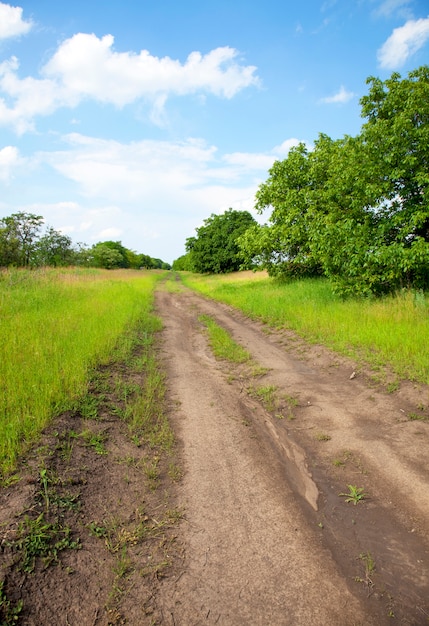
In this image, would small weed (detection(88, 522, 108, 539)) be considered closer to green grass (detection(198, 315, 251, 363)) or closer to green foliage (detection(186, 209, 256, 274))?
green grass (detection(198, 315, 251, 363))

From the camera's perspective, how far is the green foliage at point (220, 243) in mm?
39594

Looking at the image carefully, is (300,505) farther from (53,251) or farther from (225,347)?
(53,251)

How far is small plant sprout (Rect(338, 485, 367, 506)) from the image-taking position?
3334mm

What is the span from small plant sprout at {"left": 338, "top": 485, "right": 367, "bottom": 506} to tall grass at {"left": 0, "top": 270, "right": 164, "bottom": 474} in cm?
323

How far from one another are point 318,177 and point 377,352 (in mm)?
15021

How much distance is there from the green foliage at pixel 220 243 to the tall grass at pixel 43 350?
28.3 meters

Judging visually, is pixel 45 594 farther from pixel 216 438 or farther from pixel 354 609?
pixel 216 438

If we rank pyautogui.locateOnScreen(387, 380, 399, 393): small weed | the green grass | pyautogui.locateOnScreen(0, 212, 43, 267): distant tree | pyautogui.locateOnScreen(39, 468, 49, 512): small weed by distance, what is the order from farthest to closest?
pyautogui.locateOnScreen(0, 212, 43, 267): distant tree
the green grass
pyautogui.locateOnScreen(387, 380, 399, 393): small weed
pyautogui.locateOnScreen(39, 468, 49, 512): small weed

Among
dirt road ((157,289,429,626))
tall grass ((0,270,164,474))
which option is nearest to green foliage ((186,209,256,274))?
tall grass ((0,270,164,474))

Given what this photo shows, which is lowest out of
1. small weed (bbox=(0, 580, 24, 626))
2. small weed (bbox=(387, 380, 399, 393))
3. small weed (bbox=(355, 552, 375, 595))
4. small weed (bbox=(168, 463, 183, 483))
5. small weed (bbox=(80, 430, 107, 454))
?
small weed (bbox=(355, 552, 375, 595))

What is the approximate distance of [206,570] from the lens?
252 centimetres

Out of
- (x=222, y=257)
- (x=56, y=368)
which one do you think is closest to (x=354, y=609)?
(x=56, y=368)

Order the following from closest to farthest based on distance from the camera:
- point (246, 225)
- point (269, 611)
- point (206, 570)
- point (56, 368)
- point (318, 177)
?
point (269, 611), point (206, 570), point (56, 368), point (318, 177), point (246, 225)

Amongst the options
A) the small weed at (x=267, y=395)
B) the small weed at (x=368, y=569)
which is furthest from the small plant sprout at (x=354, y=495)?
the small weed at (x=267, y=395)
